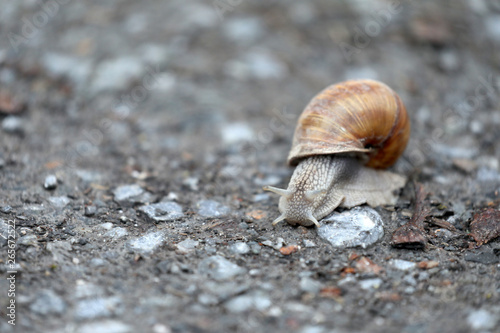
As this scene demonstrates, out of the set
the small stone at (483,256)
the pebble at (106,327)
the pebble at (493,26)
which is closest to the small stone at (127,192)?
the pebble at (106,327)

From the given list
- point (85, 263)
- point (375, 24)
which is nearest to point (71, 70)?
point (85, 263)

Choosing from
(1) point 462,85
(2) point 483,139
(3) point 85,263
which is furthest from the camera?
(1) point 462,85

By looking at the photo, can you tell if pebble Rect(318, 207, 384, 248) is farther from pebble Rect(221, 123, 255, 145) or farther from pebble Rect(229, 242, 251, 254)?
pebble Rect(221, 123, 255, 145)

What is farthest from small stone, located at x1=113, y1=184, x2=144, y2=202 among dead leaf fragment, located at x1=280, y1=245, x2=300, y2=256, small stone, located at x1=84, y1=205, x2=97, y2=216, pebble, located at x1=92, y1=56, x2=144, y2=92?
pebble, located at x1=92, y1=56, x2=144, y2=92

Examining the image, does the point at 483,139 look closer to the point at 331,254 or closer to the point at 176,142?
the point at 331,254

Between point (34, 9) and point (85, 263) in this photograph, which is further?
A: point (34, 9)

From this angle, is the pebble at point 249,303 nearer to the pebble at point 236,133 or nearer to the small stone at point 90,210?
the small stone at point 90,210
